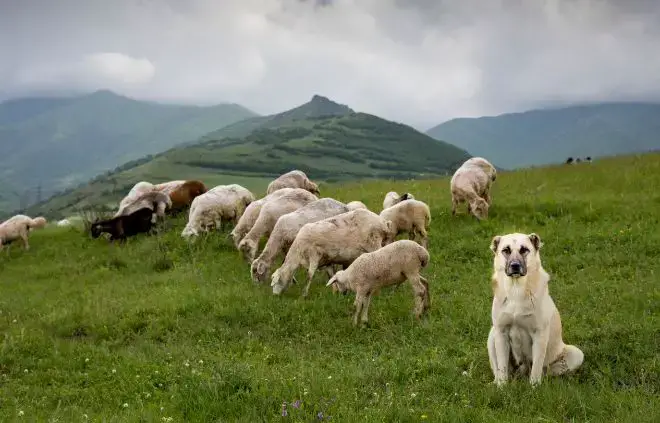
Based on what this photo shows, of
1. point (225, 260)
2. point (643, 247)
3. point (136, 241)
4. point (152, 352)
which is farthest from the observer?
point (136, 241)

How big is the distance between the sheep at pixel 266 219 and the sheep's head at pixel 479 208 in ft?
19.0

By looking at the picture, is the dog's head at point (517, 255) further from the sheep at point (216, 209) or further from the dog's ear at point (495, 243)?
the sheep at point (216, 209)

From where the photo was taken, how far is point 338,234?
14719mm

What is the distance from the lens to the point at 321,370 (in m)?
9.76

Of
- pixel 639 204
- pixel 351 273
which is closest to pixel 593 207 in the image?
pixel 639 204

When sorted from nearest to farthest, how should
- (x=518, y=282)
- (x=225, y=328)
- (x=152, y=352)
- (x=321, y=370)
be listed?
(x=518, y=282) < (x=321, y=370) < (x=152, y=352) < (x=225, y=328)

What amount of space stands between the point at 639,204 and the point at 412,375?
1492cm

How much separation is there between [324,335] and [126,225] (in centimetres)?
1478

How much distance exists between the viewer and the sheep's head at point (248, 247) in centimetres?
1794

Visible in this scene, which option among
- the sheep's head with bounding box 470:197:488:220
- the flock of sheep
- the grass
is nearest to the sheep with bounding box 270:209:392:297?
the flock of sheep

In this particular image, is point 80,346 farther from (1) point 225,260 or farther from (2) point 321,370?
(1) point 225,260

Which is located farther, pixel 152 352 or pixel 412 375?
pixel 152 352

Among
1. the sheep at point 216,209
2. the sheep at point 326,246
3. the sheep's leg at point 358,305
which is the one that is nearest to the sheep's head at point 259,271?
the sheep at point 326,246

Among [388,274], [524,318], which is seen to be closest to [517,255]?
[524,318]
